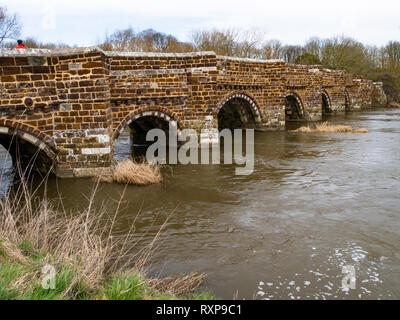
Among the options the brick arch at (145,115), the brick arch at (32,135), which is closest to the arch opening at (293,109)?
the brick arch at (145,115)

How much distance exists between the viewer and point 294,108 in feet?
73.6

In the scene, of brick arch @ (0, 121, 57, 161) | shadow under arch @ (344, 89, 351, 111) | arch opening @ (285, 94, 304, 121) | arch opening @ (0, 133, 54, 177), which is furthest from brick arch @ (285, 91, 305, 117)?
brick arch @ (0, 121, 57, 161)

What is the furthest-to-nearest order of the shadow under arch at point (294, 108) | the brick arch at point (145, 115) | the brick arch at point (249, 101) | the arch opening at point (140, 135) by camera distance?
Result: the shadow under arch at point (294, 108)
the brick arch at point (249, 101)
the arch opening at point (140, 135)
the brick arch at point (145, 115)

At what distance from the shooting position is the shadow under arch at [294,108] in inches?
861

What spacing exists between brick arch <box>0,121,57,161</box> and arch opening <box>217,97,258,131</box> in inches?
386

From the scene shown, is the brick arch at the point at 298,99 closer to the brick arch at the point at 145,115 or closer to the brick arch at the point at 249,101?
the brick arch at the point at 249,101

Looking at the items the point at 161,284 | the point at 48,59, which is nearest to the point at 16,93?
the point at 48,59

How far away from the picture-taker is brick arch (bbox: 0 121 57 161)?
328 inches

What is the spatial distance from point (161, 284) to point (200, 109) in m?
9.43

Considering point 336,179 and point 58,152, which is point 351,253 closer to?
point 336,179

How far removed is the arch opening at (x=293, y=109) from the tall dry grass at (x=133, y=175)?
1500 cm

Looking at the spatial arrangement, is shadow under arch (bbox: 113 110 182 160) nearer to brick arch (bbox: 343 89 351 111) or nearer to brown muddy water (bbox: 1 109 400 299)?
brown muddy water (bbox: 1 109 400 299)

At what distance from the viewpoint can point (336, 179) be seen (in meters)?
8.91

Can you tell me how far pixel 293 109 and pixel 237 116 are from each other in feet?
19.5
